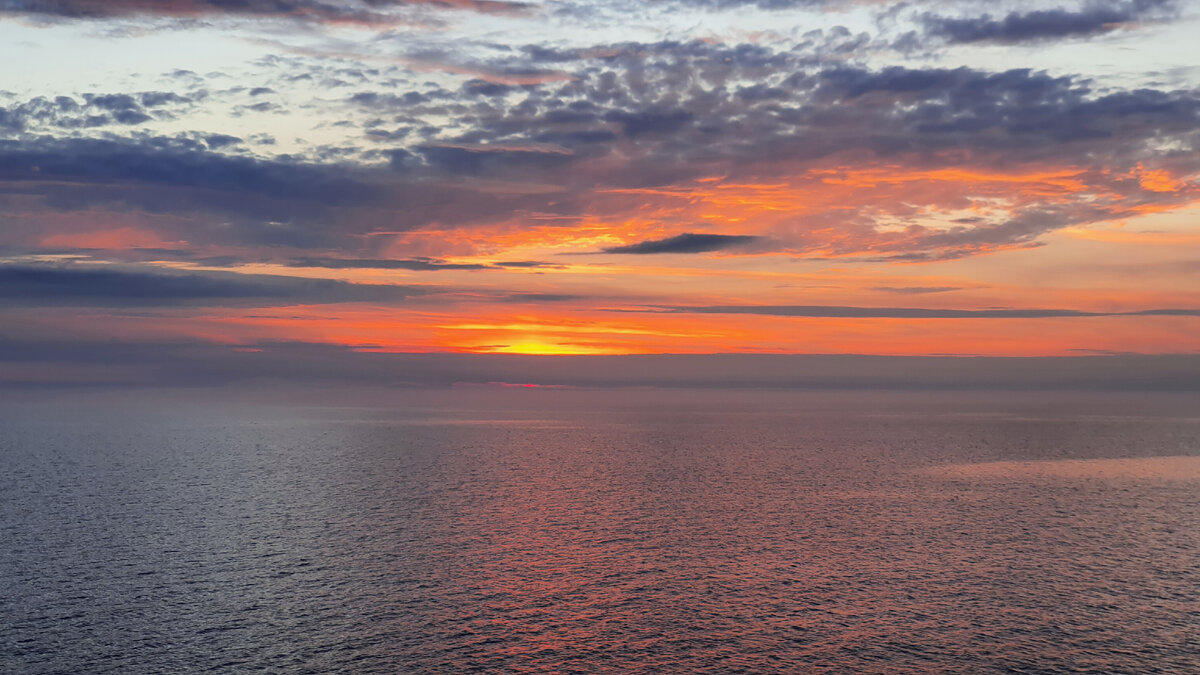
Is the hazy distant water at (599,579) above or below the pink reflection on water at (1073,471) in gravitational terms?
above

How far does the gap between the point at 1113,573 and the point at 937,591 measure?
21.4m

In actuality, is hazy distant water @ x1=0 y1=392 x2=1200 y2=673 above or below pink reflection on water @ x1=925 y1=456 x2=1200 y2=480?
above

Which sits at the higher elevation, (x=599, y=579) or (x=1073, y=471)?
(x=599, y=579)

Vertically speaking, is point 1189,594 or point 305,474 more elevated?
point 1189,594

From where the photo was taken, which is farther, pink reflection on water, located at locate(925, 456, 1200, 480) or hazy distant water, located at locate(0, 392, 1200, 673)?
pink reflection on water, located at locate(925, 456, 1200, 480)

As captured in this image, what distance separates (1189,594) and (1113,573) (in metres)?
8.43

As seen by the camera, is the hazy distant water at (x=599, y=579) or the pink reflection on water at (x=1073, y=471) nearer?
the hazy distant water at (x=599, y=579)

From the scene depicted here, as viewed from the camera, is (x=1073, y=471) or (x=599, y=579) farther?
(x=1073, y=471)

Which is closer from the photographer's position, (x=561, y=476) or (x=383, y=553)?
(x=383, y=553)

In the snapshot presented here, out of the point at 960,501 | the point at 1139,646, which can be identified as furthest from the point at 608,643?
the point at 960,501

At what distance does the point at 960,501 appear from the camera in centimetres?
14188

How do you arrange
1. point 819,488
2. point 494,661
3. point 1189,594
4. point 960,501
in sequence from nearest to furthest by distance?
point 494,661
point 1189,594
point 960,501
point 819,488

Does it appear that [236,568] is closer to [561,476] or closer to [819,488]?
[561,476]

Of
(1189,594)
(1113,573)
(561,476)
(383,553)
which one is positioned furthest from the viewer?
(561,476)
